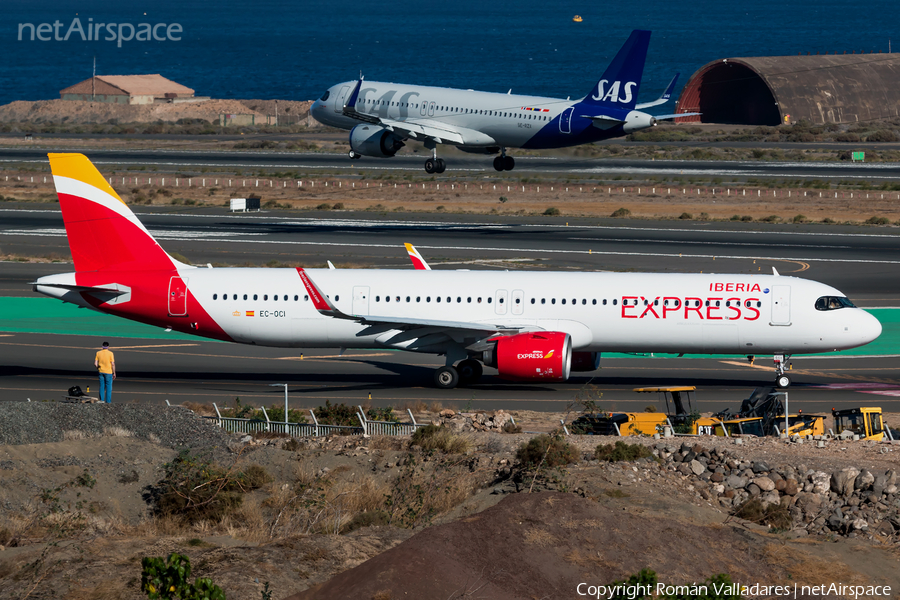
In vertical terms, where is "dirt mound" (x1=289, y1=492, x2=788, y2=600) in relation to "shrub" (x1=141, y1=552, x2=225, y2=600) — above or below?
below

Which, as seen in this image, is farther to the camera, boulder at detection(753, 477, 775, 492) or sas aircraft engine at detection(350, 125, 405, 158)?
sas aircraft engine at detection(350, 125, 405, 158)

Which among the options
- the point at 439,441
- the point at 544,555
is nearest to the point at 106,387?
the point at 439,441

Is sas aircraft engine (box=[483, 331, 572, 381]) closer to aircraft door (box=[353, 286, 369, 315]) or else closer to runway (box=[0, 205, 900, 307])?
aircraft door (box=[353, 286, 369, 315])

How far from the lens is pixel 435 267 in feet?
209

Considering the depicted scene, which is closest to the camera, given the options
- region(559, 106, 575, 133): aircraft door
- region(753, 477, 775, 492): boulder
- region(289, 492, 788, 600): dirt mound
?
region(289, 492, 788, 600): dirt mound

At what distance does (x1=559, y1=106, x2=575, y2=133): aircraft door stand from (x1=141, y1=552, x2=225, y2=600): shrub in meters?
62.9

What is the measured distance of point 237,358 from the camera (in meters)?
44.7

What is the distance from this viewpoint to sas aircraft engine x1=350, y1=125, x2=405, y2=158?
77.4 metres

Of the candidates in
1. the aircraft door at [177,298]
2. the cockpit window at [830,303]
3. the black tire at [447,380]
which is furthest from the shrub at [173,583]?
the cockpit window at [830,303]

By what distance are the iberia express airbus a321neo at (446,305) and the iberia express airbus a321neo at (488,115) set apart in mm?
34775

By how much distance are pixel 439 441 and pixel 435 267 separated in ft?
119

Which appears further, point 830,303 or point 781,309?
point 830,303

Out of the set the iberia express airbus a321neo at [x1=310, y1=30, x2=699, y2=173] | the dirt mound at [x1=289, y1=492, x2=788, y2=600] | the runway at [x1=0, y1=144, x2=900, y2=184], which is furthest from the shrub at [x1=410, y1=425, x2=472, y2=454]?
the runway at [x1=0, y1=144, x2=900, y2=184]

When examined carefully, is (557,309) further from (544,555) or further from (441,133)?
(441,133)
